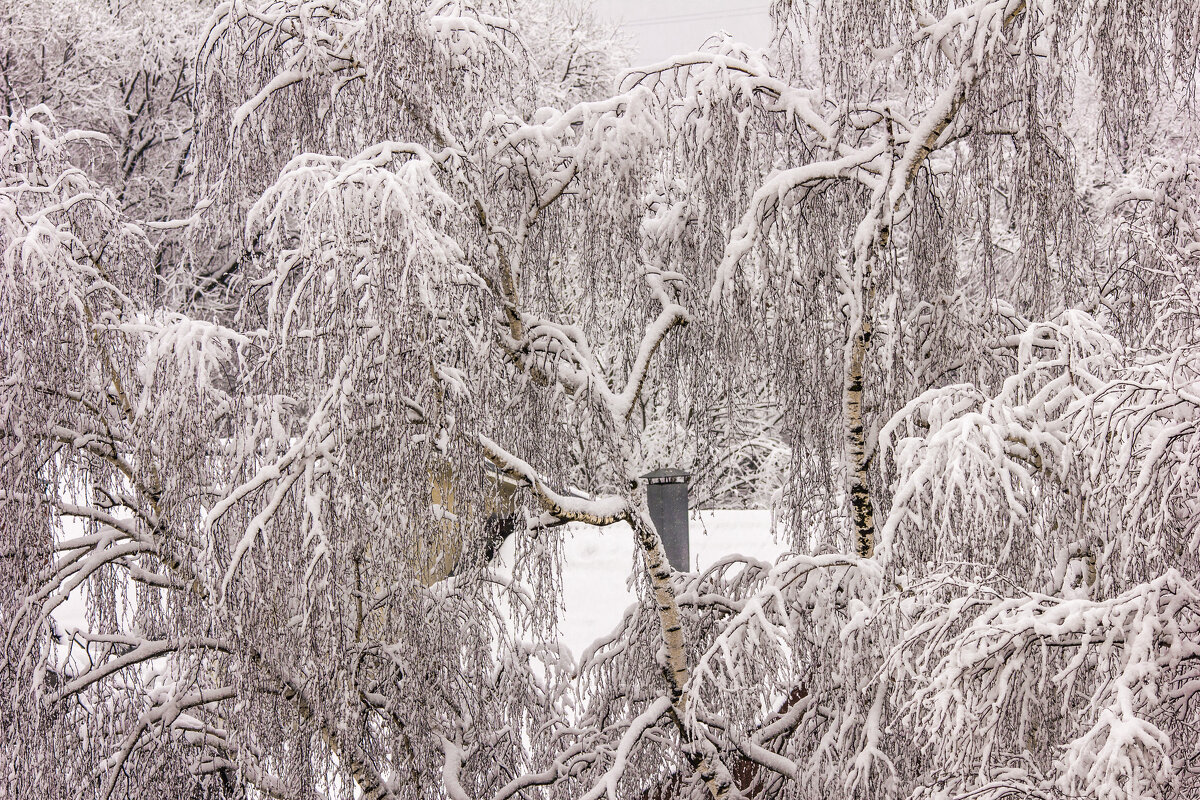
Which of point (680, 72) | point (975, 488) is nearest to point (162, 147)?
point (680, 72)

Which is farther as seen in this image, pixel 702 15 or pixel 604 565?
pixel 702 15

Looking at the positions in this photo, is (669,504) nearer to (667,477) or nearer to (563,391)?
(667,477)

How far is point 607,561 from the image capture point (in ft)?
34.3

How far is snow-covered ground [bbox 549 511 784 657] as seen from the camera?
10102 mm

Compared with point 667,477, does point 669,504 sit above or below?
below

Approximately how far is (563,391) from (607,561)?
5577 millimetres

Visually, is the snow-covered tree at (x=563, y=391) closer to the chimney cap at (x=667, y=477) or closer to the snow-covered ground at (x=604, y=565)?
the chimney cap at (x=667, y=477)

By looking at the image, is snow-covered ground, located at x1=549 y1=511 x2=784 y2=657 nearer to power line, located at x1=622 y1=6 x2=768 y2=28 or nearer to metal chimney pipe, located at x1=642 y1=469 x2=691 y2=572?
metal chimney pipe, located at x1=642 y1=469 x2=691 y2=572

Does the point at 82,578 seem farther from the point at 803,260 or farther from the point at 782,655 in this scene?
the point at 803,260

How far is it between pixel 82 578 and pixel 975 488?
3.37m

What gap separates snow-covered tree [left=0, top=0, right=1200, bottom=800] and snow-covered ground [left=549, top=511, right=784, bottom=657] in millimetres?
4125

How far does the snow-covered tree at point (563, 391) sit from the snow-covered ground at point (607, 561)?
13.5 ft

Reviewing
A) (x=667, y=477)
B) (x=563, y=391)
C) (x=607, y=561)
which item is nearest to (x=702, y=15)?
(x=607, y=561)

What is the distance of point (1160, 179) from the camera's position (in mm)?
5254
